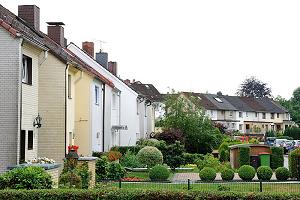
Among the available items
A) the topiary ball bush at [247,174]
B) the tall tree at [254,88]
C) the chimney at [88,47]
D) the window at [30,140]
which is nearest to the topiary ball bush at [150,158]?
the topiary ball bush at [247,174]

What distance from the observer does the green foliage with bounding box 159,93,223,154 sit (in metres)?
55.9

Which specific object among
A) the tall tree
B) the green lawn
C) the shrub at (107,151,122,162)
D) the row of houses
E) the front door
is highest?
the tall tree

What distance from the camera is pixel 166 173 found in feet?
90.4

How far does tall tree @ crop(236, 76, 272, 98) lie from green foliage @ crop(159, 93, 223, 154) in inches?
3149

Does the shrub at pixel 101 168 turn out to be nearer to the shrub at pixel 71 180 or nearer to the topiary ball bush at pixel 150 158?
the topiary ball bush at pixel 150 158

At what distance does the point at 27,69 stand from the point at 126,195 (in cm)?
1025

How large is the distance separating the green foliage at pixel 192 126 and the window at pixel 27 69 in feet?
114

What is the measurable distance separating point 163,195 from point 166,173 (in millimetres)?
14545

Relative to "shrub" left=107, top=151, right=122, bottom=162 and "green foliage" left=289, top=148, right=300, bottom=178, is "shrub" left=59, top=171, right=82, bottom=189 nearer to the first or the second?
"shrub" left=107, top=151, right=122, bottom=162

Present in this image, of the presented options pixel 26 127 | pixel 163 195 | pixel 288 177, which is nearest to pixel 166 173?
pixel 288 177

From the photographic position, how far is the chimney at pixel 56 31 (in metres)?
32.0

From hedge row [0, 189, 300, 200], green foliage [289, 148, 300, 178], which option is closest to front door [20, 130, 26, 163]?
hedge row [0, 189, 300, 200]

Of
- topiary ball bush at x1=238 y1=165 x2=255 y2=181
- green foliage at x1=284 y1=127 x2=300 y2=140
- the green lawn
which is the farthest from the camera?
green foliage at x1=284 y1=127 x2=300 y2=140

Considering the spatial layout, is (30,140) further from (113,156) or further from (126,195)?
(113,156)
